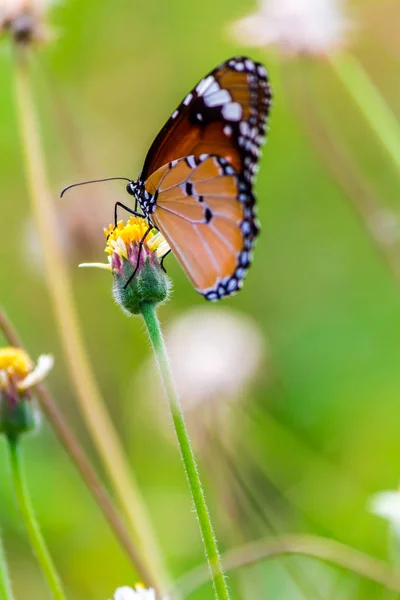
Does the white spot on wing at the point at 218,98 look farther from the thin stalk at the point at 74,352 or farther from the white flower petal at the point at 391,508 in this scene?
the white flower petal at the point at 391,508

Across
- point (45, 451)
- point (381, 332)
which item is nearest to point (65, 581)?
point (45, 451)

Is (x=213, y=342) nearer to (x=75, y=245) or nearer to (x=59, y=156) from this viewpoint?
(x=75, y=245)

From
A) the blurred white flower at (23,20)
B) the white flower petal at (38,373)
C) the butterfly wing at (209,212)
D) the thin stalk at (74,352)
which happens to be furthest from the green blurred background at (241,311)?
the white flower petal at (38,373)

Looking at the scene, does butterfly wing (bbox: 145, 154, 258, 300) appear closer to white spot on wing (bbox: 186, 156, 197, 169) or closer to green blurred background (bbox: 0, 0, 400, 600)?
white spot on wing (bbox: 186, 156, 197, 169)

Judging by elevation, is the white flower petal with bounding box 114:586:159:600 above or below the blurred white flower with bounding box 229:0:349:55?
below

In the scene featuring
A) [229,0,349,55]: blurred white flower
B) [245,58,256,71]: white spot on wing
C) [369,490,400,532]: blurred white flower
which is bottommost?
[369,490,400,532]: blurred white flower

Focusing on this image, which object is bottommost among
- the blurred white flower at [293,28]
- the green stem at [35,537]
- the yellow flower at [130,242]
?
the green stem at [35,537]

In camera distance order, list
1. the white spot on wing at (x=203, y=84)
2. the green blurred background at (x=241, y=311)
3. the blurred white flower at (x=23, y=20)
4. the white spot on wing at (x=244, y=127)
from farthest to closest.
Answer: the green blurred background at (x=241, y=311) → the blurred white flower at (x=23, y=20) → the white spot on wing at (x=244, y=127) → the white spot on wing at (x=203, y=84)

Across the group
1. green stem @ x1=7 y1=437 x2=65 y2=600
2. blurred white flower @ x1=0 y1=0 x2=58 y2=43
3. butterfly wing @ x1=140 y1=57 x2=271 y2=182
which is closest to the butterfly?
butterfly wing @ x1=140 y1=57 x2=271 y2=182

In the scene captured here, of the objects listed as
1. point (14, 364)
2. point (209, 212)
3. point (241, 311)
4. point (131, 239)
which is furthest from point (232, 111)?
point (241, 311)
